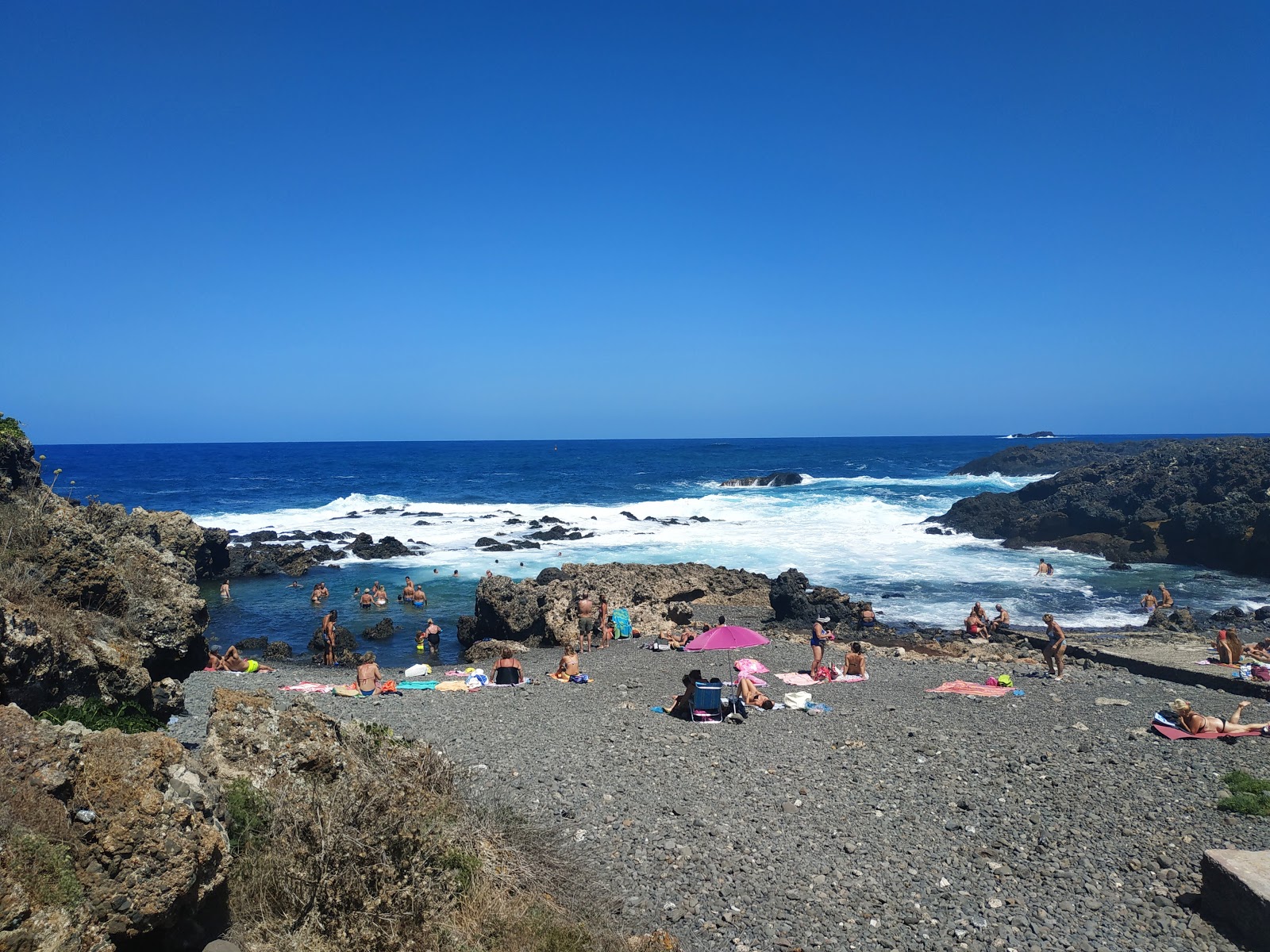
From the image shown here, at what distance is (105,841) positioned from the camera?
3.47 metres

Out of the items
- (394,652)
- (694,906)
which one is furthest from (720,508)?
(694,906)

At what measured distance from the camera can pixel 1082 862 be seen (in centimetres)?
638

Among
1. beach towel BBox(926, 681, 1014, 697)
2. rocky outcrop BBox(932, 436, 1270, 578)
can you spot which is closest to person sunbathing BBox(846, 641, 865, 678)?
beach towel BBox(926, 681, 1014, 697)

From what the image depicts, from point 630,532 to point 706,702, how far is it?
28724 mm

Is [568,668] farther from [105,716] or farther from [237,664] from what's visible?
[105,716]

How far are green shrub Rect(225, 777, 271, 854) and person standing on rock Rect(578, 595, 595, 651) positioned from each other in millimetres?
13713

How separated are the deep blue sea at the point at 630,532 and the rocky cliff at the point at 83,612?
3.99 meters

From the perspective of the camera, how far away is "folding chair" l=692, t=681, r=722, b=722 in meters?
10.9

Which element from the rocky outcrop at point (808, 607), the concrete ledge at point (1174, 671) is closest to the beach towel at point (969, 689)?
the concrete ledge at point (1174, 671)

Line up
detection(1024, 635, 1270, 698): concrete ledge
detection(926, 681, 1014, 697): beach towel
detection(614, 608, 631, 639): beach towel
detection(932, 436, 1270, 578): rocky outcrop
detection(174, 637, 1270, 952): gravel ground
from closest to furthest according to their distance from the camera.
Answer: detection(174, 637, 1270, 952): gravel ground < detection(1024, 635, 1270, 698): concrete ledge < detection(926, 681, 1014, 697): beach towel < detection(614, 608, 631, 639): beach towel < detection(932, 436, 1270, 578): rocky outcrop

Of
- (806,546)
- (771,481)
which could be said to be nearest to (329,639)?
(806,546)

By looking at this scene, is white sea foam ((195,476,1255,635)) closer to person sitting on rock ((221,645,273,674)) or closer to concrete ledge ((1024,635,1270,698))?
concrete ledge ((1024,635,1270,698))

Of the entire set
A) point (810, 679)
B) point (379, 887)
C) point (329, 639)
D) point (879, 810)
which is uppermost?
point (379, 887)

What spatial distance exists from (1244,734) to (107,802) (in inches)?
443
